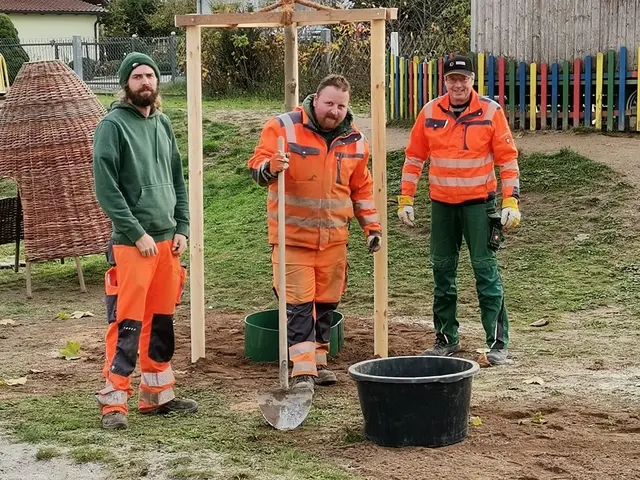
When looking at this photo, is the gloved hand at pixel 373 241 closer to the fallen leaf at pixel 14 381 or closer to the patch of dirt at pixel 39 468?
the fallen leaf at pixel 14 381

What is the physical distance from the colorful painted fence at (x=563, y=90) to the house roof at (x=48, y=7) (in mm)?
36108

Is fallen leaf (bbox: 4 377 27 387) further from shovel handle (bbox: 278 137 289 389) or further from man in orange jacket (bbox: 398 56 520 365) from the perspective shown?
man in orange jacket (bbox: 398 56 520 365)

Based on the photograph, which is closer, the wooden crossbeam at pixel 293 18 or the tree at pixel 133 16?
the wooden crossbeam at pixel 293 18

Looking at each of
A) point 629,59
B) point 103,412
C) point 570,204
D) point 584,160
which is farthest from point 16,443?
point 629,59

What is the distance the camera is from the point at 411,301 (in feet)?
31.6

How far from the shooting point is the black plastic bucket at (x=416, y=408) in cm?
554

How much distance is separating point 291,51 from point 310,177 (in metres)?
1.40

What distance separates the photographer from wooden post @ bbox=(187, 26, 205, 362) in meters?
7.56

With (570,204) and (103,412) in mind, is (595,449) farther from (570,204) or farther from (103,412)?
(570,204)

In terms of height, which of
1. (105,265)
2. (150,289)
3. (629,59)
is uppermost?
(629,59)

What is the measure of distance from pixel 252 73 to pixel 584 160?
1163 cm

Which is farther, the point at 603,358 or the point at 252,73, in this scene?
the point at 252,73

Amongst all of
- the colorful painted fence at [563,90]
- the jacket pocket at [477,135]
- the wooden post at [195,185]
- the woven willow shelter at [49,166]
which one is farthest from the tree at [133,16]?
the jacket pocket at [477,135]

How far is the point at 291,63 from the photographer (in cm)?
789
